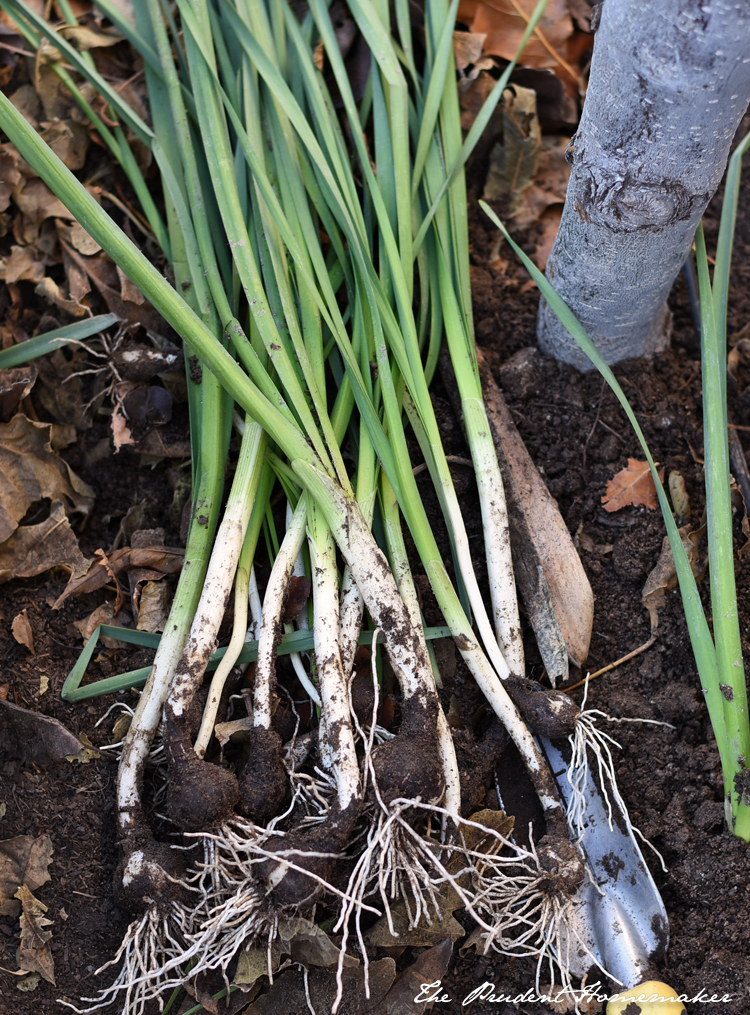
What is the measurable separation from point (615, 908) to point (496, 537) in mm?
614

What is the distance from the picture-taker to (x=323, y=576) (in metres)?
1.18

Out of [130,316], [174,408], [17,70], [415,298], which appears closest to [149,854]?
[174,408]

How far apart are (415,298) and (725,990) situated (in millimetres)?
1316

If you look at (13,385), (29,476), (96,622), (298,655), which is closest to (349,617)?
(298,655)

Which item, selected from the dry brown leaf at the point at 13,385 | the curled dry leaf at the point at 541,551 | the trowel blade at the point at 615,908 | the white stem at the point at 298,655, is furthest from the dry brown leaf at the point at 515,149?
the trowel blade at the point at 615,908

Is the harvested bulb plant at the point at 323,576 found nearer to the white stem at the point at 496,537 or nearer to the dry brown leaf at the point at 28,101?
the white stem at the point at 496,537

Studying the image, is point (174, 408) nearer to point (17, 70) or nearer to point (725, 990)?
point (17, 70)

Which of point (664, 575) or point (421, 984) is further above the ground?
point (664, 575)

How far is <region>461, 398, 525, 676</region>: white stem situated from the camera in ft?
4.03

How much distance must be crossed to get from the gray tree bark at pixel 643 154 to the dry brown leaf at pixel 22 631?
114cm

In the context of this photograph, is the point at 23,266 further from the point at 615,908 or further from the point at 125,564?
the point at 615,908

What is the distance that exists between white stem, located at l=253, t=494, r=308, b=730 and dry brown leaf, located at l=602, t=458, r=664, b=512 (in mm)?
589

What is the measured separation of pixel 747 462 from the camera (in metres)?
1.43

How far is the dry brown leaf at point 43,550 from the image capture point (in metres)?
1.30
